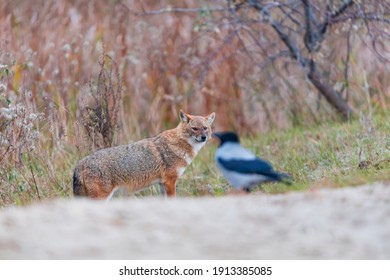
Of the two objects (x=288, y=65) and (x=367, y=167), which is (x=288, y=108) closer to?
(x=288, y=65)

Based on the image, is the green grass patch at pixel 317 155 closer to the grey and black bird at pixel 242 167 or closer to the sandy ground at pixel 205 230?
the grey and black bird at pixel 242 167

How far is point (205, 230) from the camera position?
5973 millimetres

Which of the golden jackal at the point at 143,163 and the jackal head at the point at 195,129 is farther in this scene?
the jackal head at the point at 195,129

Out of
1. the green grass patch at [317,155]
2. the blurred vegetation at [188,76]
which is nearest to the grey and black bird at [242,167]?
the green grass patch at [317,155]

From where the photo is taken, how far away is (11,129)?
10.4 meters

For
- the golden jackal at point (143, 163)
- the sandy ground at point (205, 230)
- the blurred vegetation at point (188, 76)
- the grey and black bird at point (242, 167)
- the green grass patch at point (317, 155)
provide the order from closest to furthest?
the sandy ground at point (205, 230) < the grey and black bird at point (242, 167) < the golden jackal at point (143, 163) < the green grass patch at point (317, 155) < the blurred vegetation at point (188, 76)

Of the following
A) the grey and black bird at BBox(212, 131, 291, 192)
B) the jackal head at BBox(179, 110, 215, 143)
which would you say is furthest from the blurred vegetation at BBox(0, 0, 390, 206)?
the grey and black bird at BBox(212, 131, 291, 192)

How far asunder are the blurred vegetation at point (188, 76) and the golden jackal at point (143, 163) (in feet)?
4.77

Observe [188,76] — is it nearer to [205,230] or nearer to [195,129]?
[195,129]

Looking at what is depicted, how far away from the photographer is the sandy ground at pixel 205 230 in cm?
560

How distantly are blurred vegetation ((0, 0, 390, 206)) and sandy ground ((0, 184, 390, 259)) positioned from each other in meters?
5.03

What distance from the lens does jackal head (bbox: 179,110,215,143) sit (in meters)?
10.1

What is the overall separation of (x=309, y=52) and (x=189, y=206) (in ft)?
23.5

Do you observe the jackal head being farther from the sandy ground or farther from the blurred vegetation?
the sandy ground
